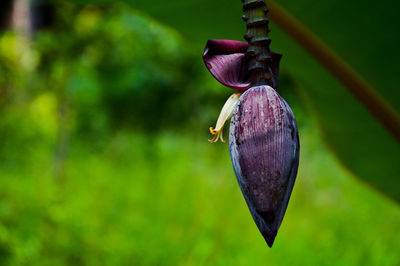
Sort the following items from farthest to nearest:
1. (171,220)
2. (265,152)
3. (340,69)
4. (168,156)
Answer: (168,156) < (171,220) < (340,69) < (265,152)

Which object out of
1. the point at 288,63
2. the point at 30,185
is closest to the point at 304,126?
the point at 30,185

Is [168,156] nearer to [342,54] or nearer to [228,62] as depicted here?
[342,54]

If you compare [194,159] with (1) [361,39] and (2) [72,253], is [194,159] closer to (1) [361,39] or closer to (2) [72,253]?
(2) [72,253]

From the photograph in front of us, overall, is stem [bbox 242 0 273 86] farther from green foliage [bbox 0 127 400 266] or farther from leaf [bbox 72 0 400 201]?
green foliage [bbox 0 127 400 266]

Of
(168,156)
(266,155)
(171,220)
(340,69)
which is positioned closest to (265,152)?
(266,155)

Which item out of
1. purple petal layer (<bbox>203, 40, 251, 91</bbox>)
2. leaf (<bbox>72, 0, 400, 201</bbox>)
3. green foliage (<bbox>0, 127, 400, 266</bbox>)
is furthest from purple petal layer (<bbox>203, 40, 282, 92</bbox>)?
green foliage (<bbox>0, 127, 400, 266</bbox>)

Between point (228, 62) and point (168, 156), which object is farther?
point (168, 156)

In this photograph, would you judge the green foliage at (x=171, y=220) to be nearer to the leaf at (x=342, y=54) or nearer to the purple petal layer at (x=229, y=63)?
the leaf at (x=342, y=54)
